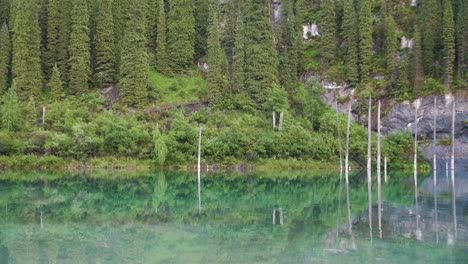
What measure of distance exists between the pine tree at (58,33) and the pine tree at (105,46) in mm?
3884

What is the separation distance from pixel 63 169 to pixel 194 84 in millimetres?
23652

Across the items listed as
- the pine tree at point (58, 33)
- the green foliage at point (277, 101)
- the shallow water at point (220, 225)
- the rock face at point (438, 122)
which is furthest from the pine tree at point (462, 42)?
the pine tree at point (58, 33)

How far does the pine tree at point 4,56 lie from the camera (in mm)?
63069

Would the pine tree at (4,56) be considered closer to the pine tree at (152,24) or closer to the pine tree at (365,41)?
the pine tree at (152,24)

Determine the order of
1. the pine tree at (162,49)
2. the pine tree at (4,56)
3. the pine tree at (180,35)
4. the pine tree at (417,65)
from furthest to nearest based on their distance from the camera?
the pine tree at (180,35) → the pine tree at (162,49) → the pine tree at (417,65) → the pine tree at (4,56)

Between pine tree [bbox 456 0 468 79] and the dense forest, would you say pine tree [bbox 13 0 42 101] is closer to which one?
the dense forest

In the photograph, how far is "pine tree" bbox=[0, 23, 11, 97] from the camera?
63069mm

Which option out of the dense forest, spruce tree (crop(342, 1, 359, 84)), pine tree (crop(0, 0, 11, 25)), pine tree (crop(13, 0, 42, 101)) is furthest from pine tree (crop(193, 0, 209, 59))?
pine tree (crop(0, 0, 11, 25))

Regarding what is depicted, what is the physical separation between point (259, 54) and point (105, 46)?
62.5 ft

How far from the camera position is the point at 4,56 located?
64.1 m

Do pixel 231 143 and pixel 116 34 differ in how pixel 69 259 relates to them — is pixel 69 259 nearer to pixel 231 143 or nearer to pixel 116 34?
pixel 231 143

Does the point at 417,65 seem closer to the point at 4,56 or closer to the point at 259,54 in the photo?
the point at 259,54

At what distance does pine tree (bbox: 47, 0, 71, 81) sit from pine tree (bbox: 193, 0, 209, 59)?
17640 millimetres

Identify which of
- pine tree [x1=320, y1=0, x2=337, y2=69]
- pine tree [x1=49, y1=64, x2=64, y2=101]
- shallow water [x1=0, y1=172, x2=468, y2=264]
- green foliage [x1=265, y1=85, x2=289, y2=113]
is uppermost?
pine tree [x1=320, y1=0, x2=337, y2=69]
